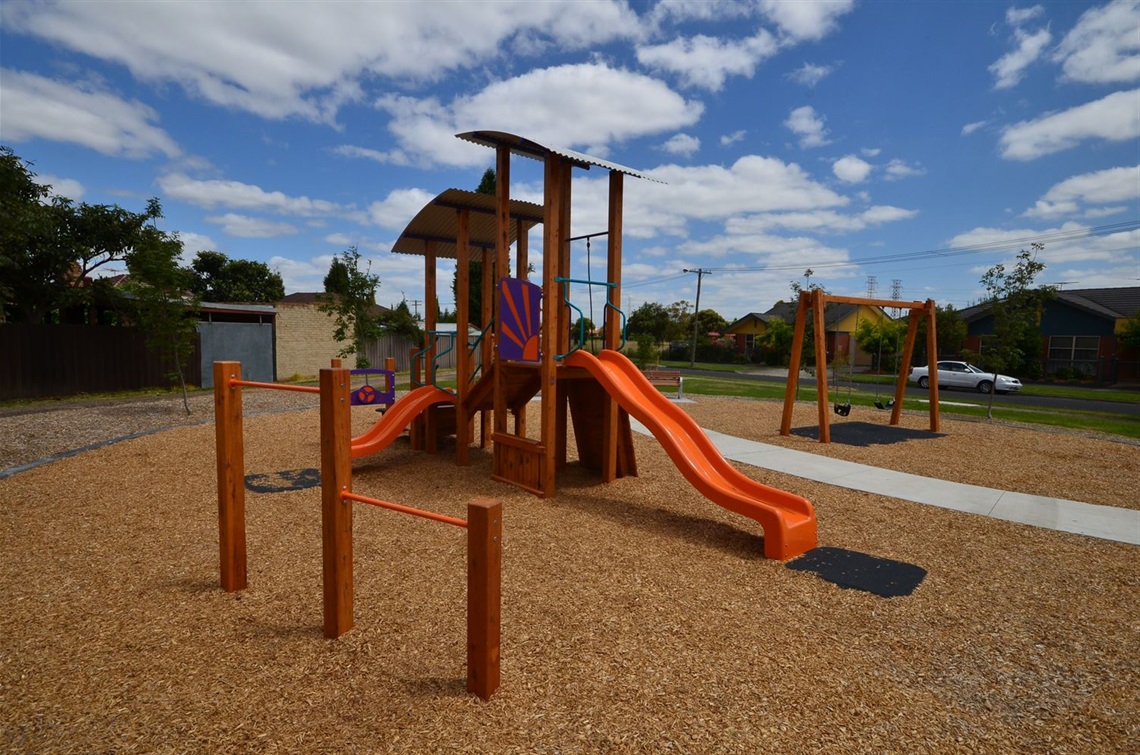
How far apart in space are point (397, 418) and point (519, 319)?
2.32 meters

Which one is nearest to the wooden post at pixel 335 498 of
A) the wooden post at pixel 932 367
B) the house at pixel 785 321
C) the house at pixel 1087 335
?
the wooden post at pixel 932 367

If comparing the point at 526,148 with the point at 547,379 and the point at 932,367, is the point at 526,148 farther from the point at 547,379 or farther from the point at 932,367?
the point at 932,367

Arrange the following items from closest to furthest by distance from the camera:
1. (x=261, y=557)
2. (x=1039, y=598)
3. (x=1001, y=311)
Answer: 1. (x=1039, y=598)
2. (x=261, y=557)
3. (x=1001, y=311)

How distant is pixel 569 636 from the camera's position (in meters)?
3.32

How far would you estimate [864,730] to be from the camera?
2.58 metres

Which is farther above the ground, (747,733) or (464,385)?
(464,385)

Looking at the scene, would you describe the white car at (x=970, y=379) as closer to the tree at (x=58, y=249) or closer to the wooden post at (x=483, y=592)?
the wooden post at (x=483, y=592)

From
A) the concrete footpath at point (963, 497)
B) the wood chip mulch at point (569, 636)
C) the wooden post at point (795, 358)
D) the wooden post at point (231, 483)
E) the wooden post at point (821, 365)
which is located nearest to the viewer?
the wood chip mulch at point (569, 636)

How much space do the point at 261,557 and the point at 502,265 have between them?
3706 millimetres

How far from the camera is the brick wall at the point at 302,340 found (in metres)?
25.0

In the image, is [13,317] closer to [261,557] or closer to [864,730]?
[261,557]

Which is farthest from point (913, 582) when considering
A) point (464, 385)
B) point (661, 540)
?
point (464, 385)

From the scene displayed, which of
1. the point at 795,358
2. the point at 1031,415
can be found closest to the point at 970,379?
the point at 1031,415

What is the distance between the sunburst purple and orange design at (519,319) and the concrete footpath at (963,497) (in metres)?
3.53
